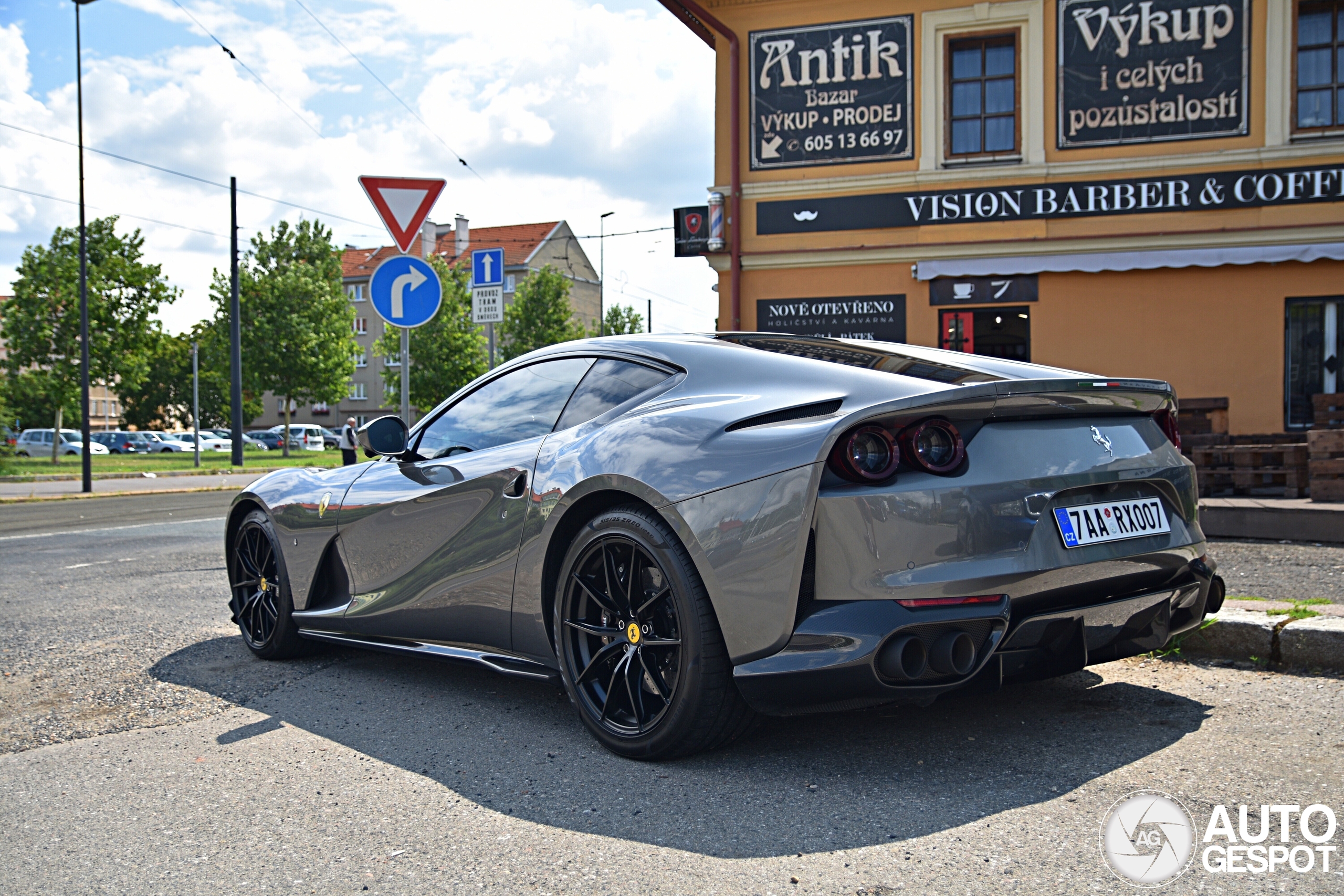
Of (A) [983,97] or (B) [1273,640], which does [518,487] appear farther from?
(A) [983,97]

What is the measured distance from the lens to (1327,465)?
827cm

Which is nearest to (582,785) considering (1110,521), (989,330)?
(1110,521)

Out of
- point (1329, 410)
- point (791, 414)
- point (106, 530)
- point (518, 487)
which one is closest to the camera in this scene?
point (791, 414)

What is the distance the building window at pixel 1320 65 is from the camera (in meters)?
12.9

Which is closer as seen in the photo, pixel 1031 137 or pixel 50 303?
pixel 1031 137

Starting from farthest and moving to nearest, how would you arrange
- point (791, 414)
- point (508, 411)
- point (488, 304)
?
point (488, 304) < point (508, 411) < point (791, 414)

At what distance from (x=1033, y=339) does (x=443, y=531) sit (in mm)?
11511

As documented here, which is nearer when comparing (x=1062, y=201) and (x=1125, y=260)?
(x=1125, y=260)

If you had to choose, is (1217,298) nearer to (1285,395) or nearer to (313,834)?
(1285,395)

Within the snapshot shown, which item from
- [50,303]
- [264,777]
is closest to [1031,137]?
[264,777]

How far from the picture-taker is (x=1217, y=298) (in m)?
13.2

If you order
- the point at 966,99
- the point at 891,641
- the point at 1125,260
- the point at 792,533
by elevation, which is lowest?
the point at 891,641

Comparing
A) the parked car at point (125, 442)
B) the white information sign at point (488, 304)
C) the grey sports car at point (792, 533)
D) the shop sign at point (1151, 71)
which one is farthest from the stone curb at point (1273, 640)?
the parked car at point (125, 442)

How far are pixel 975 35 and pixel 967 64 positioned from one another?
356 mm
